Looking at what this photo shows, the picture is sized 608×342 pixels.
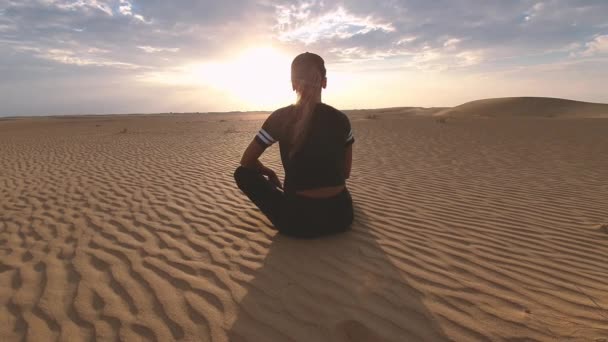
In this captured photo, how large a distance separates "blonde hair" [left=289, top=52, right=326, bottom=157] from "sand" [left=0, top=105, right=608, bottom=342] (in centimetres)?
116

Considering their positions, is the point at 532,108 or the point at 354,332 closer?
the point at 354,332

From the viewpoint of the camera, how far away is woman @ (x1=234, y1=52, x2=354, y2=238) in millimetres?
3021

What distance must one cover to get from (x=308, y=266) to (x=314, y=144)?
1021 mm

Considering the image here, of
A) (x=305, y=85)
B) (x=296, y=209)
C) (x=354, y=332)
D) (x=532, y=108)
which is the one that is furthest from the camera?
(x=532, y=108)

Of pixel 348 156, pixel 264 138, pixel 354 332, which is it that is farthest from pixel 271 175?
pixel 354 332

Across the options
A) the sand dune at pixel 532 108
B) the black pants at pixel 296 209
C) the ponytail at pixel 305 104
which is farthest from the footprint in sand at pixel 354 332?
the sand dune at pixel 532 108

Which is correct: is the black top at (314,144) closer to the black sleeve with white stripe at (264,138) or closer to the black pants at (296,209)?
the black sleeve with white stripe at (264,138)

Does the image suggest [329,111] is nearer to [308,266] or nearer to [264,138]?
[264,138]

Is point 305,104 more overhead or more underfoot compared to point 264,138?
more overhead

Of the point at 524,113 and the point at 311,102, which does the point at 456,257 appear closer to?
the point at 311,102

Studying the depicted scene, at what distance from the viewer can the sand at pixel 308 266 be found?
90.6 inches

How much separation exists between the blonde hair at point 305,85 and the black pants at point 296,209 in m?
0.69

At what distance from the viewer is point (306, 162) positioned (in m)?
3.18

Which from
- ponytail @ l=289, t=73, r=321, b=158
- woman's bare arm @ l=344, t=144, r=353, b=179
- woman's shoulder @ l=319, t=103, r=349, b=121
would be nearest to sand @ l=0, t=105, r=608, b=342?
woman's bare arm @ l=344, t=144, r=353, b=179
